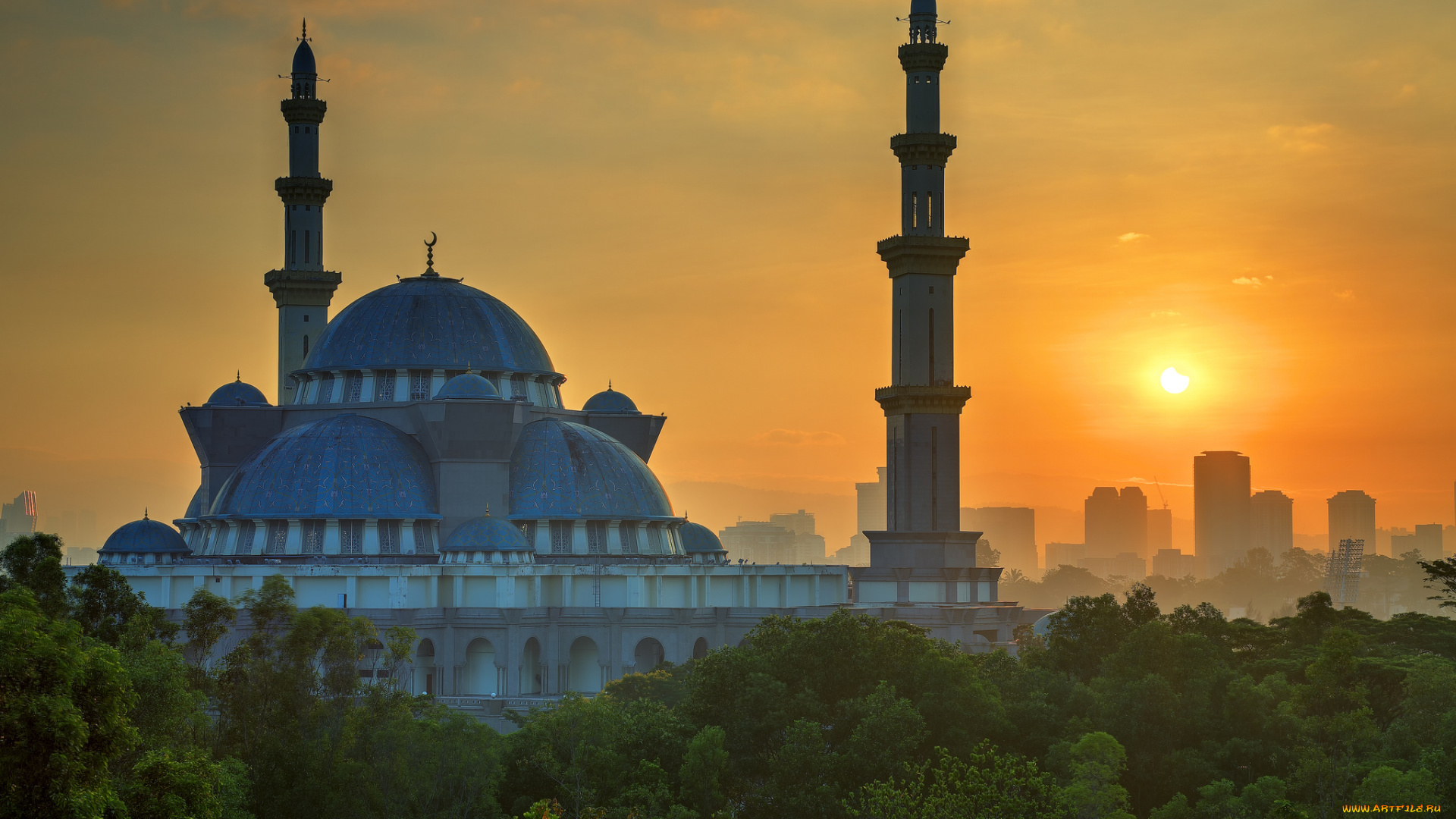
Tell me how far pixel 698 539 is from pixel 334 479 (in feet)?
69.9

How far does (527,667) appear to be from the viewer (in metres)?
85.9

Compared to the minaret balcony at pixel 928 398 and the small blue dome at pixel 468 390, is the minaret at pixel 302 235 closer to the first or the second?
the small blue dome at pixel 468 390

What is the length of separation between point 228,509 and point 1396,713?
176ft

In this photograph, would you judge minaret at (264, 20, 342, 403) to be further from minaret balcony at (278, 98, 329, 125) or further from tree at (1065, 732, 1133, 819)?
tree at (1065, 732, 1133, 819)

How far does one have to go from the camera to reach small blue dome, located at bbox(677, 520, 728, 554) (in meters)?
102

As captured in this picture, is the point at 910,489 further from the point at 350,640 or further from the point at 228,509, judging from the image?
the point at 350,640

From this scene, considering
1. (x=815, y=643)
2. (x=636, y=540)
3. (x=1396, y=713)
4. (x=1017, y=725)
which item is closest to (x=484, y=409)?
(x=636, y=540)

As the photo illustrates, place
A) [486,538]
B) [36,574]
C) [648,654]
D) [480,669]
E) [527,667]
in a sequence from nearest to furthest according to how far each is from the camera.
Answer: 1. [36,574]
2. [527,667]
3. [480,669]
4. [486,538]
5. [648,654]

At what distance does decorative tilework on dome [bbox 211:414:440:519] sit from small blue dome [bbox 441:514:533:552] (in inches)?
140

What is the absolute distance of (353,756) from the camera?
52.6 m

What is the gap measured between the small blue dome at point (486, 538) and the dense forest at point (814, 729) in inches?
816

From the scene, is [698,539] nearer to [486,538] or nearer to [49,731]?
[486,538]

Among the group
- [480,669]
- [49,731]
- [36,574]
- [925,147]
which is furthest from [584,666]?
[49,731]

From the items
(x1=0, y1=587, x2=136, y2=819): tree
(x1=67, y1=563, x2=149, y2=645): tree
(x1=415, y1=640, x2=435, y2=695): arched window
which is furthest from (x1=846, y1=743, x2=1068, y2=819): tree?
(x1=415, y1=640, x2=435, y2=695): arched window
